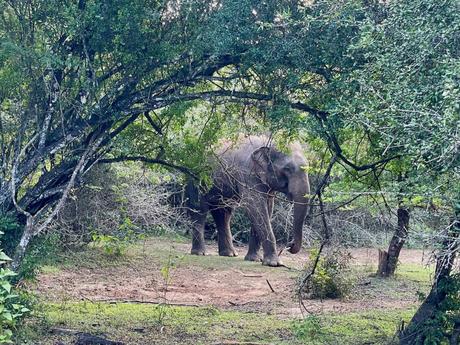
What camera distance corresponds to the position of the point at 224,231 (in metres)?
20.1

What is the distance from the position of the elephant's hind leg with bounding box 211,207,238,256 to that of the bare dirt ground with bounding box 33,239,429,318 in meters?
1.64

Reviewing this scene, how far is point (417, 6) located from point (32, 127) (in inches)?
211

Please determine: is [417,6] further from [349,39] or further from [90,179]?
[90,179]

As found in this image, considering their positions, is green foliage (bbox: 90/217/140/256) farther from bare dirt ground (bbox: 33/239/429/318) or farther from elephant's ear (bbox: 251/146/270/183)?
elephant's ear (bbox: 251/146/270/183)

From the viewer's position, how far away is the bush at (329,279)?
42.2 ft

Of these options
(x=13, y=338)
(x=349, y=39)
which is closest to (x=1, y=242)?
(x=13, y=338)

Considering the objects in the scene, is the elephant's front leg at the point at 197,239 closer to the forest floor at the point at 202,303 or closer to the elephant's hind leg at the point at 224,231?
the elephant's hind leg at the point at 224,231

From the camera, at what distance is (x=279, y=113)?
8.98m

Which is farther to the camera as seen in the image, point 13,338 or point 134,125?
point 134,125

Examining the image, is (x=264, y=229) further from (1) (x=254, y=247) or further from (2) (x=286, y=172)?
(2) (x=286, y=172)

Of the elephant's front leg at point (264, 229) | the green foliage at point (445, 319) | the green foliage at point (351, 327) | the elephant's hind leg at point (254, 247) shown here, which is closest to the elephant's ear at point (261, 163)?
the elephant's front leg at point (264, 229)

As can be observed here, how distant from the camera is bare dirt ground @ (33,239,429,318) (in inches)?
499

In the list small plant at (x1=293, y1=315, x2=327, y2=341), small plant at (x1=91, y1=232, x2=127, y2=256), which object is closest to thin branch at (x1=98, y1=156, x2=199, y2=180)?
small plant at (x1=293, y1=315, x2=327, y2=341)

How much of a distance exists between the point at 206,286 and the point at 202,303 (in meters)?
1.70
